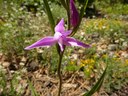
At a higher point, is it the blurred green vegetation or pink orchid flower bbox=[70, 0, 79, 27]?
pink orchid flower bbox=[70, 0, 79, 27]

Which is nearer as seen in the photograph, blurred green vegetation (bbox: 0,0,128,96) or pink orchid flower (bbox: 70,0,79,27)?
pink orchid flower (bbox: 70,0,79,27)

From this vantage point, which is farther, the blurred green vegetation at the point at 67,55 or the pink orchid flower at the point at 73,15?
the blurred green vegetation at the point at 67,55

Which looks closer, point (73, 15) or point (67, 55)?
point (73, 15)

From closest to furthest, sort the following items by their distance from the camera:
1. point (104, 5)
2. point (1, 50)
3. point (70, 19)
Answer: point (70, 19) → point (1, 50) → point (104, 5)

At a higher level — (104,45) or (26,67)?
(26,67)

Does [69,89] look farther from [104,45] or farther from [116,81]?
[104,45]

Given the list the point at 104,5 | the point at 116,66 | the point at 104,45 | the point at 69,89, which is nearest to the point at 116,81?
the point at 116,66

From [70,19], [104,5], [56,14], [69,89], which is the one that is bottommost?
[104,5]

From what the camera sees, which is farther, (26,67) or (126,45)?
(126,45)

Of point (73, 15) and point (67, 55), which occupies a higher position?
point (73, 15)

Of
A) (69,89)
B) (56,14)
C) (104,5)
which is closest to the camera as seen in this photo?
(69,89)

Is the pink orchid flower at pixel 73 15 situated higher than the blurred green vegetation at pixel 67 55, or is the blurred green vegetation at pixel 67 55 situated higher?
the pink orchid flower at pixel 73 15
